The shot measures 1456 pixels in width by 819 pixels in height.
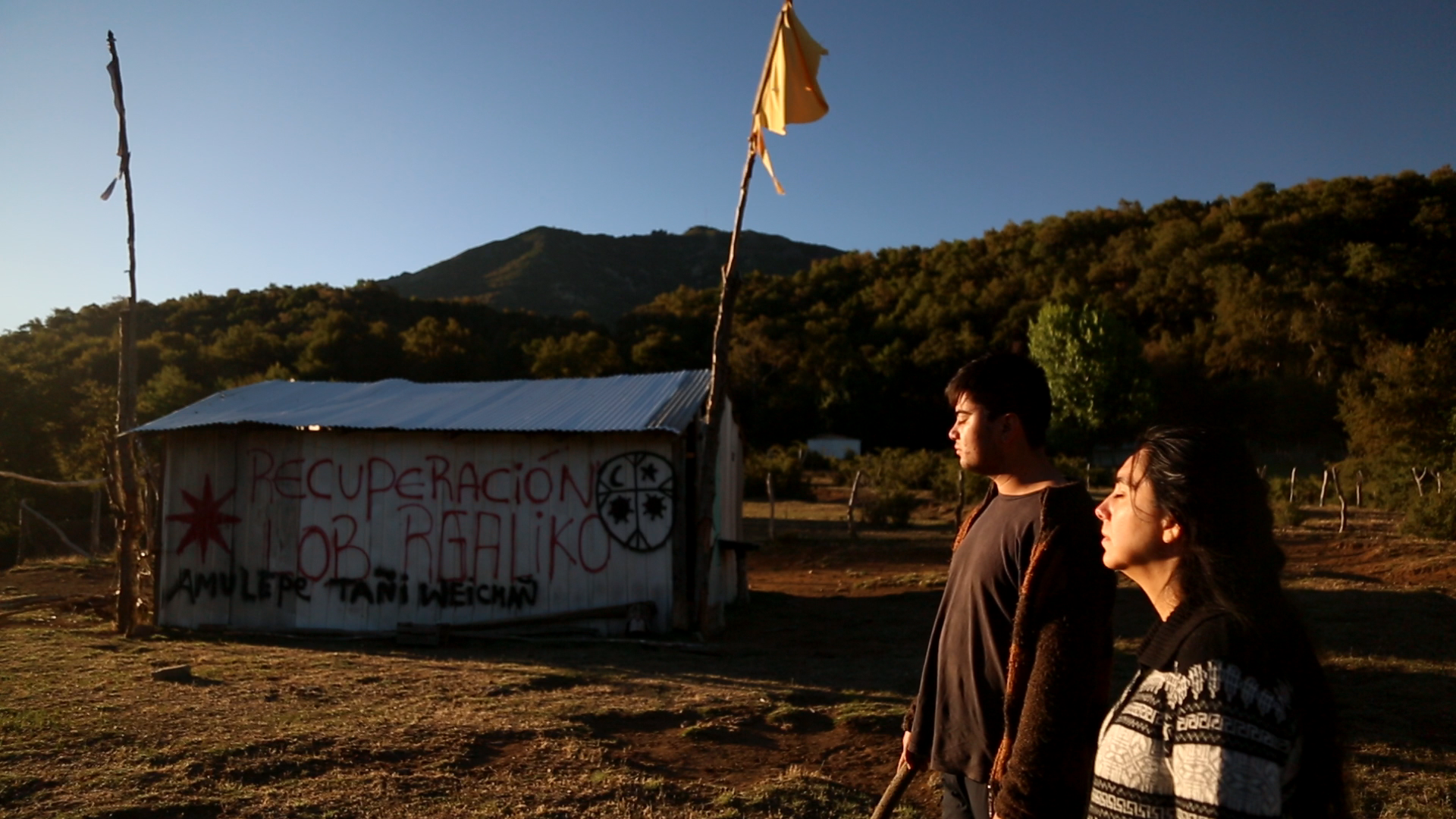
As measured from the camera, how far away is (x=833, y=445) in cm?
4647

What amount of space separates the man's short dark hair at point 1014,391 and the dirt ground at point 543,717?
51.6 inches

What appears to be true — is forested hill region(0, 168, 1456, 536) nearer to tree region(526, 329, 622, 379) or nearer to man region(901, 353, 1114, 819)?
tree region(526, 329, 622, 379)

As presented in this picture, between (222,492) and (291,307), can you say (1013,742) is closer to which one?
(222,492)

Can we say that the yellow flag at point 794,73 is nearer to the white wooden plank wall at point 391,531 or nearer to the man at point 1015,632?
the white wooden plank wall at point 391,531

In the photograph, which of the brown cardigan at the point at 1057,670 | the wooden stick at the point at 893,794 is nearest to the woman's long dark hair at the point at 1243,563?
the brown cardigan at the point at 1057,670

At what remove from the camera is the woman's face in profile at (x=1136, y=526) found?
1.86m

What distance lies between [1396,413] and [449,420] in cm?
2170

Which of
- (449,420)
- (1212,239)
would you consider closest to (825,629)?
(449,420)

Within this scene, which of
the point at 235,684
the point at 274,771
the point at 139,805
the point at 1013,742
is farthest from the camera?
the point at 235,684

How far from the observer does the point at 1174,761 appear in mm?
1588

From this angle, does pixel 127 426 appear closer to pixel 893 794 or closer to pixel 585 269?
pixel 893 794

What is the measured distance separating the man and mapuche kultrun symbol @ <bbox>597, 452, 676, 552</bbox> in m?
7.83

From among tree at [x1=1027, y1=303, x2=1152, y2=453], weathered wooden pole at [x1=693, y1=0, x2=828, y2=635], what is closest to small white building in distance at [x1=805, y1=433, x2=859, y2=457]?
tree at [x1=1027, y1=303, x2=1152, y2=453]

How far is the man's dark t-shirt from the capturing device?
241cm
